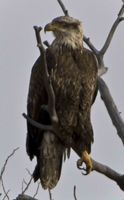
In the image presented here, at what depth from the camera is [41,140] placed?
7.23m

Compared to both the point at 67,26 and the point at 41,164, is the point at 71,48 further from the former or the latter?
the point at 41,164

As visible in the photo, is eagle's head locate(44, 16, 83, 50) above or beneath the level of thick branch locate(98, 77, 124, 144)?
above

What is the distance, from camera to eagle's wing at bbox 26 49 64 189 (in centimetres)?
696

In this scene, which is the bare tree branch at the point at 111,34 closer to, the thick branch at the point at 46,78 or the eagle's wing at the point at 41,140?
the eagle's wing at the point at 41,140

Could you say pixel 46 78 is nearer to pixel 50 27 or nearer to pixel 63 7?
pixel 63 7

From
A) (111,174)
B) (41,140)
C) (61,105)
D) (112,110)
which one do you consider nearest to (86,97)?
(61,105)

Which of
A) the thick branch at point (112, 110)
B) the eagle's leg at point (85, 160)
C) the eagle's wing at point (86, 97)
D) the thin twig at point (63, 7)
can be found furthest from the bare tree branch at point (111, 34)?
the eagle's leg at point (85, 160)

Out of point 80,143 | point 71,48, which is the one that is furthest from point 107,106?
point 71,48

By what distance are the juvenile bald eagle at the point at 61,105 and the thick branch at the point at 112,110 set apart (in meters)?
0.32

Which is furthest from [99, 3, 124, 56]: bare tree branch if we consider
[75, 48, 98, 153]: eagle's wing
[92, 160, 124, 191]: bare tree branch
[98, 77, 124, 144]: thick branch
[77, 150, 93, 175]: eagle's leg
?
[92, 160, 124, 191]: bare tree branch

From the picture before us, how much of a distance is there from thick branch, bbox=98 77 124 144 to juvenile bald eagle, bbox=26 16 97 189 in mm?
324

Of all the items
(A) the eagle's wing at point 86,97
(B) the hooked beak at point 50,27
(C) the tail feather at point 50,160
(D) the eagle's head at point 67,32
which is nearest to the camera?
(C) the tail feather at point 50,160

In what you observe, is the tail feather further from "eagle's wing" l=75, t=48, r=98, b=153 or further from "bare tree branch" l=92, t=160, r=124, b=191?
"bare tree branch" l=92, t=160, r=124, b=191

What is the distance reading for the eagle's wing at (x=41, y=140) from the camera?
22.8ft
